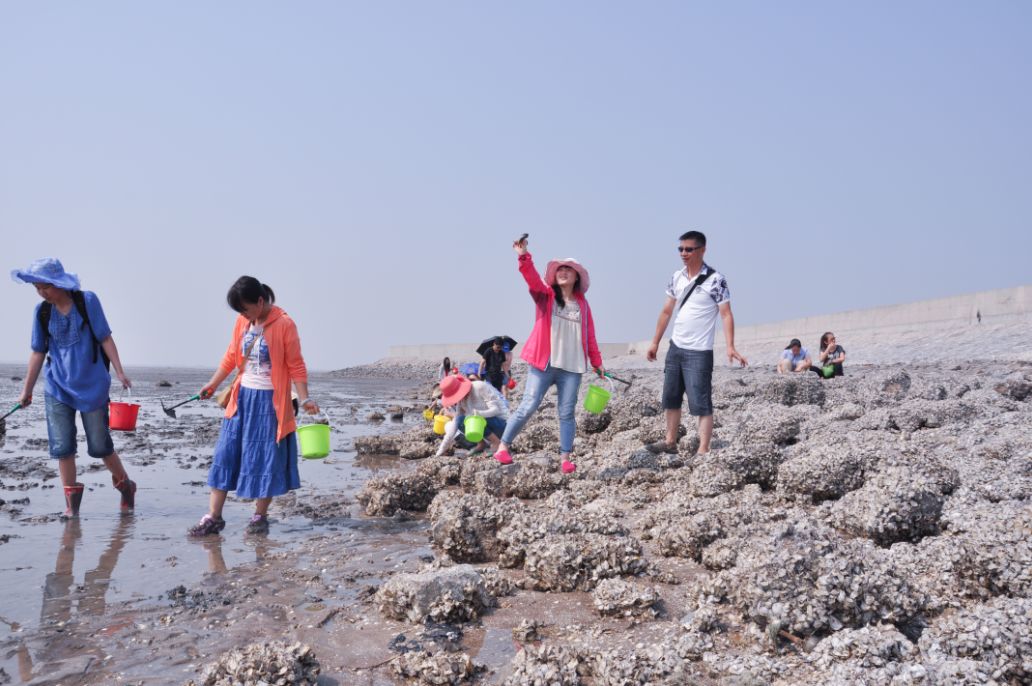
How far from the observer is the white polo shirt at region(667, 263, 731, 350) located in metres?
6.29

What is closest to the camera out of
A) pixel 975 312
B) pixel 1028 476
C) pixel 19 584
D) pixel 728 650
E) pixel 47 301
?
pixel 728 650

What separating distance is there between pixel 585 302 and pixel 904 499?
3190 mm

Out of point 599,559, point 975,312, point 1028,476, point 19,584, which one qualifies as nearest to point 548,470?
point 599,559

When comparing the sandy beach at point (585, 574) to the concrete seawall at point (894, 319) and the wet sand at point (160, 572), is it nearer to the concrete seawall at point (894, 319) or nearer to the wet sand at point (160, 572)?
the wet sand at point (160, 572)

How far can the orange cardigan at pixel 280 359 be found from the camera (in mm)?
5461

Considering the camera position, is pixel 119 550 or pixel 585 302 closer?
pixel 119 550

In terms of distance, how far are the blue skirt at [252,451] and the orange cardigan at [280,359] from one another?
7 cm

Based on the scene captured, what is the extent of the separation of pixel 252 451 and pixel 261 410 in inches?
12.2

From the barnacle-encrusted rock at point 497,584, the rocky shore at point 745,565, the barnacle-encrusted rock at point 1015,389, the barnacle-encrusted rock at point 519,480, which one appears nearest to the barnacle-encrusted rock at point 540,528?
the rocky shore at point 745,565

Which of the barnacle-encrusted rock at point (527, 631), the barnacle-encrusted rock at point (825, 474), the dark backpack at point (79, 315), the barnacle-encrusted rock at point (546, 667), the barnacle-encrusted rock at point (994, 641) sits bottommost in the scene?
the barnacle-encrusted rock at point (527, 631)

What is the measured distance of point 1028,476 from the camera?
457 centimetres

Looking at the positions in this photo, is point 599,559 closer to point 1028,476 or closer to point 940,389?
point 1028,476

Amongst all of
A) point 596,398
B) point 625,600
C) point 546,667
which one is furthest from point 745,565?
point 596,398

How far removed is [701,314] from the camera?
6.30 metres
